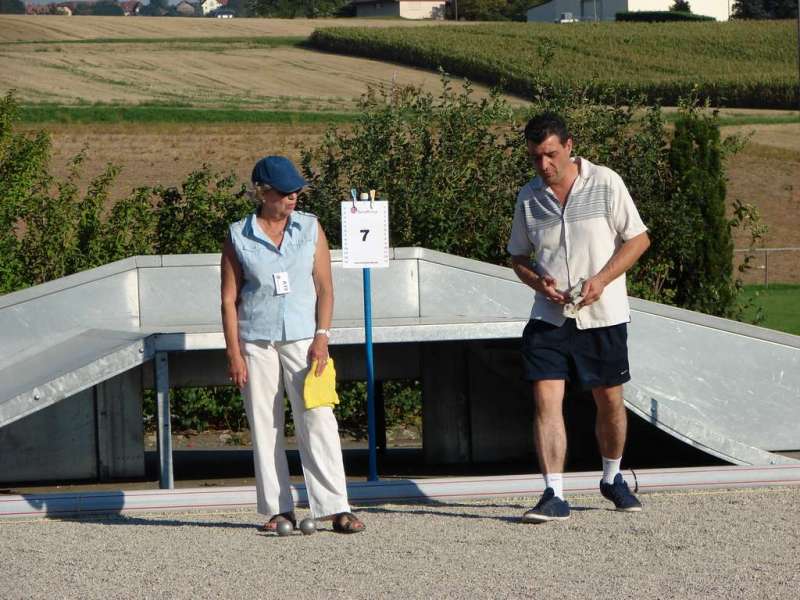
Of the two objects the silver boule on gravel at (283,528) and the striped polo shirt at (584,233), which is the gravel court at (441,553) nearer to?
the silver boule on gravel at (283,528)

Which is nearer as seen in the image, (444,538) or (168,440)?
(444,538)

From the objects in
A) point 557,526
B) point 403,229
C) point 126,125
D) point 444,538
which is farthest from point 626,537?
point 126,125

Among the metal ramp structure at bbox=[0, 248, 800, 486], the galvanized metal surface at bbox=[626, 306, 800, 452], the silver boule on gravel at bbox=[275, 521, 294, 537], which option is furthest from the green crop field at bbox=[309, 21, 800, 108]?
the silver boule on gravel at bbox=[275, 521, 294, 537]

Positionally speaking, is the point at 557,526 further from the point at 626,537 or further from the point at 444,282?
the point at 444,282

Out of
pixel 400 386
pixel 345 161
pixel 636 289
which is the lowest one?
pixel 400 386

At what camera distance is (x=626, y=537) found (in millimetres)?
6375

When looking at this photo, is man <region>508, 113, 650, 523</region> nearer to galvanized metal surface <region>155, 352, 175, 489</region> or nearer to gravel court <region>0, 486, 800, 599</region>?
gravel court <region>0, 486, 800, 599</region>

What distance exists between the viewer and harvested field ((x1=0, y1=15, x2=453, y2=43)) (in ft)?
208

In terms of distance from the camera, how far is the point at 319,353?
6.52m

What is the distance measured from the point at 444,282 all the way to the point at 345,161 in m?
3.65

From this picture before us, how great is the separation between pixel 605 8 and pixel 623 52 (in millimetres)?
34589

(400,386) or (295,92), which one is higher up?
(295,92)

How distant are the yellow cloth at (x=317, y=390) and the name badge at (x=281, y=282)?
14.6 inches

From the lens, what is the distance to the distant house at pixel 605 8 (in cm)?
9656
